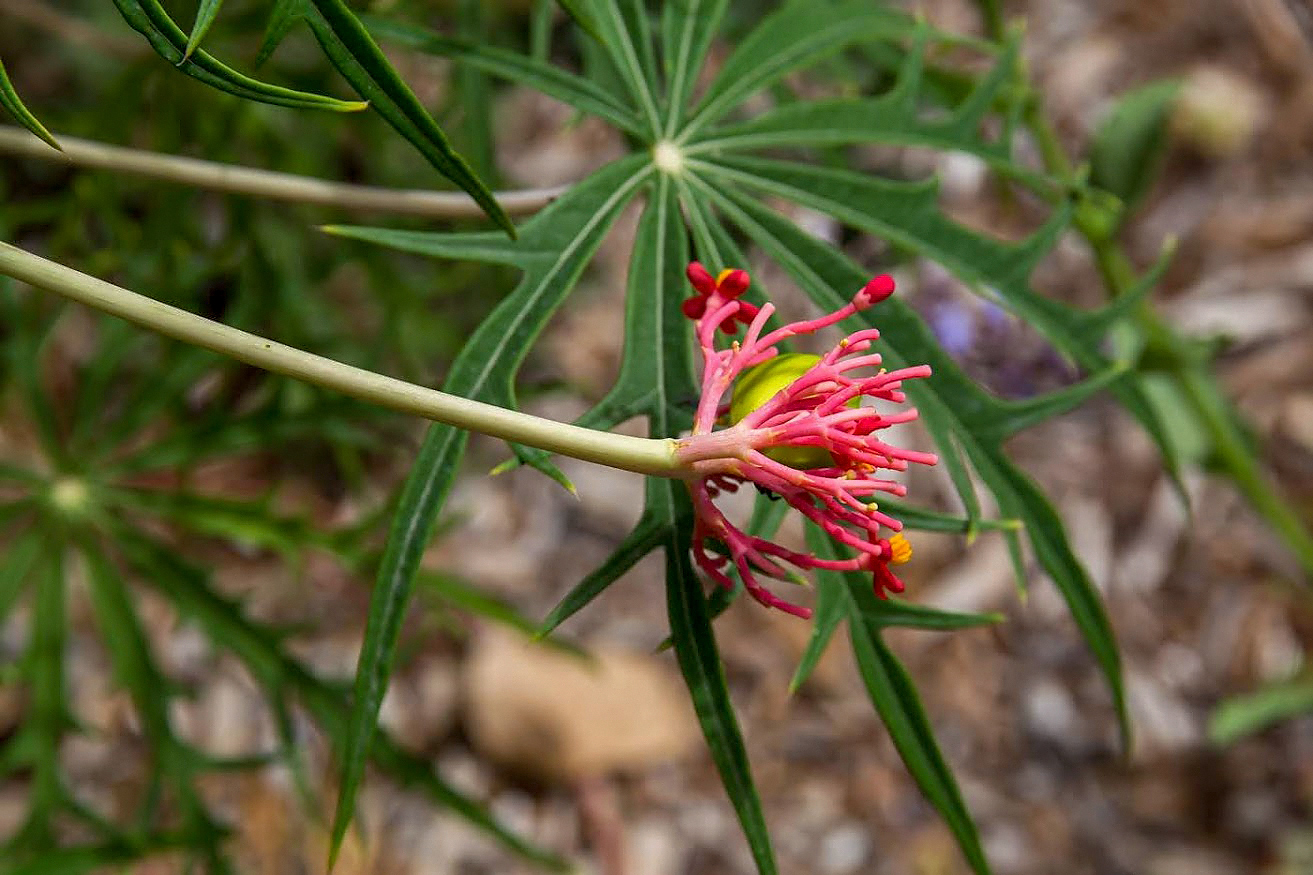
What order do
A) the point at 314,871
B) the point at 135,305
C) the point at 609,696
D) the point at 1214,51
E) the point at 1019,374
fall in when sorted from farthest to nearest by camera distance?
the point at 1214,51, the point at 609,696, the point at 314,871, the point at 1019,374, the point at 135,305

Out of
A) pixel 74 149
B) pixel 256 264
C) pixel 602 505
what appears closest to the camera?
pixel 74 149

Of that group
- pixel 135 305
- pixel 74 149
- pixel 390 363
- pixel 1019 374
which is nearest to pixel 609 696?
pixel 390 363

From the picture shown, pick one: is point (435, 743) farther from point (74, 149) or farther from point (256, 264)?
point (74, 149)

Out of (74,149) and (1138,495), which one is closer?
(74,149)

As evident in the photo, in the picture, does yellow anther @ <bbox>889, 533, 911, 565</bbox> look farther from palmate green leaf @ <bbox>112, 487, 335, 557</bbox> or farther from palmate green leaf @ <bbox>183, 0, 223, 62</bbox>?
palmate green leaf @ <bbox>112, 487, 335, 557</bbox>

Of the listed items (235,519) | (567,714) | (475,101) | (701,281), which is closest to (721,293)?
(701,281)

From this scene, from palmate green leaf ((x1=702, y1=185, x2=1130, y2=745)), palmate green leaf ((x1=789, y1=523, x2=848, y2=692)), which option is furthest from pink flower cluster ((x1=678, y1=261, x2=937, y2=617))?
palmate green leaf ((x1=702, y1=185, x2=1130, y2=745))

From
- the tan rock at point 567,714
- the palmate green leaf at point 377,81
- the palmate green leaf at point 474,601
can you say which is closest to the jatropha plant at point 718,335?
the palmate green leaf at point 377,81

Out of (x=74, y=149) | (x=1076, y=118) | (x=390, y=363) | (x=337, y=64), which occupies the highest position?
(x=1076, y=118)
